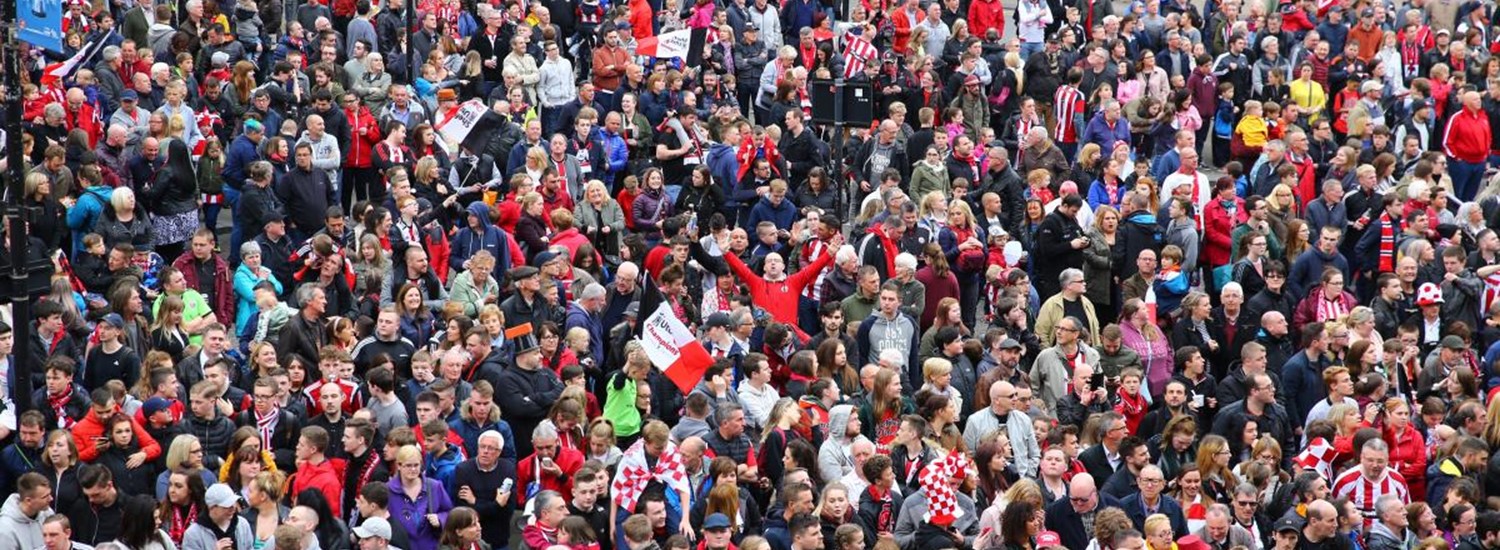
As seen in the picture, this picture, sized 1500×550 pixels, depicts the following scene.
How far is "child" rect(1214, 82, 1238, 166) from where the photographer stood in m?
24.2

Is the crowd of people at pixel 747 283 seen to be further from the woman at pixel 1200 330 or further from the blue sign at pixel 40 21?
the blue sign at pixel 40 21

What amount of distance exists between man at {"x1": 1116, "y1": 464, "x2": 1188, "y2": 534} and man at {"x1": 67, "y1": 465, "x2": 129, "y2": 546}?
5391 mm

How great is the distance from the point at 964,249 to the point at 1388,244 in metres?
3.51

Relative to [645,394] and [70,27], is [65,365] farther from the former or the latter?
[70,27]

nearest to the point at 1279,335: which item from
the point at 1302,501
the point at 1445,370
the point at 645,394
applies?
the point at 1445,370

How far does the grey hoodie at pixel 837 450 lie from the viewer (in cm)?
1441

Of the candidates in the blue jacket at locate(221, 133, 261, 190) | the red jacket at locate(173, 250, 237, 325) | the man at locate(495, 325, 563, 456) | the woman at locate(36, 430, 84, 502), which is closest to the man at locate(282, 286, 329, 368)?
the red jacket at locate(173, 250, 237, 325)

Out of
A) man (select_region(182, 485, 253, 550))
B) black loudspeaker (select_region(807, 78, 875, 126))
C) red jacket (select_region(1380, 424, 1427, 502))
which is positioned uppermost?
black loudspeaker (select_region(807, 78, 875, 126))

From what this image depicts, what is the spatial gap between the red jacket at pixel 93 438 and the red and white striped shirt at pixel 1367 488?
21.6 feet

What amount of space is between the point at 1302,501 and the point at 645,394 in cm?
389

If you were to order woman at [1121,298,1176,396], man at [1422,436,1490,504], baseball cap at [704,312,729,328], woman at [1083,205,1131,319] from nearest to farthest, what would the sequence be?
man at [1422,436,1490,504]
baseball cap at [704,312,729,328]
woman at [1121,298,1176,396]
woman at [1083,205,1131,319]

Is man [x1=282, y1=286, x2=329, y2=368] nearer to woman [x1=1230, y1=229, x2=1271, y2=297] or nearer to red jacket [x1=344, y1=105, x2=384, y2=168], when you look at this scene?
red jacket [x1=344, y1=105, x2=384, y2=168]

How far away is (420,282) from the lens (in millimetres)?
17203

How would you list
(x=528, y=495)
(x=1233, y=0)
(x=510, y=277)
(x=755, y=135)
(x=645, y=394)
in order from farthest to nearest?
1. (x=1233, y=0)
2. (x=755, y=135)
3. (x=510, y=277)
4. (x=645, y=394)
5. (x=528, y=495)
